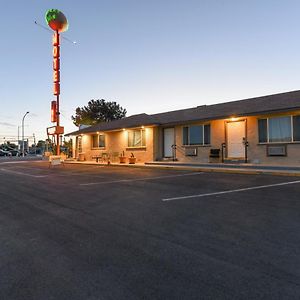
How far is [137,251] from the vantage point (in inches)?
145

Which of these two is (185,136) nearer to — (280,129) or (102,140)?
(280,129)

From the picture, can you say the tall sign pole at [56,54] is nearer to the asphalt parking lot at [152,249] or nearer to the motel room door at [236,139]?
the motel room door at [236,139]

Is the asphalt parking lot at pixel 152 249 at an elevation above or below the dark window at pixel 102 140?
below

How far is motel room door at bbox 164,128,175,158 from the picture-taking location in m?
21.9

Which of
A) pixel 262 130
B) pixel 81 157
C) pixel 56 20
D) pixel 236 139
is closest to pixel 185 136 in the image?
pixel 236 139

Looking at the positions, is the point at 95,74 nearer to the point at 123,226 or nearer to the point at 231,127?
the point at 231,127

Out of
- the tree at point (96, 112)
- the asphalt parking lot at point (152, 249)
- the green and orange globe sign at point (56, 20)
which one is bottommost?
the asphalt parking lot at point (152, 249)

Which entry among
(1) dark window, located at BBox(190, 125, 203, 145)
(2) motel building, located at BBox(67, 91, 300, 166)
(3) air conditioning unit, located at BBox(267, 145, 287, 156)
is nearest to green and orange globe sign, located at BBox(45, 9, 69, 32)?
(2) motel building, located at BBox(67, 91, 300, 166)

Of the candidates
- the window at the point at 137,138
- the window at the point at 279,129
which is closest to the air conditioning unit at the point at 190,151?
the window at the point at 137,138

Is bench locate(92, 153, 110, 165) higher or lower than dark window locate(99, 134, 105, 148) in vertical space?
lower

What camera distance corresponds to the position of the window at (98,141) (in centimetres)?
2833

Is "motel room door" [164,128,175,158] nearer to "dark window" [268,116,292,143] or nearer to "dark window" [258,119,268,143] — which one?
"dark window" [258,119,268,143]

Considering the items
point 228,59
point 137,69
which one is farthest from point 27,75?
point 228,59

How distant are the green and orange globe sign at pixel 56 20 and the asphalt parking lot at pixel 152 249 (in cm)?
2588
